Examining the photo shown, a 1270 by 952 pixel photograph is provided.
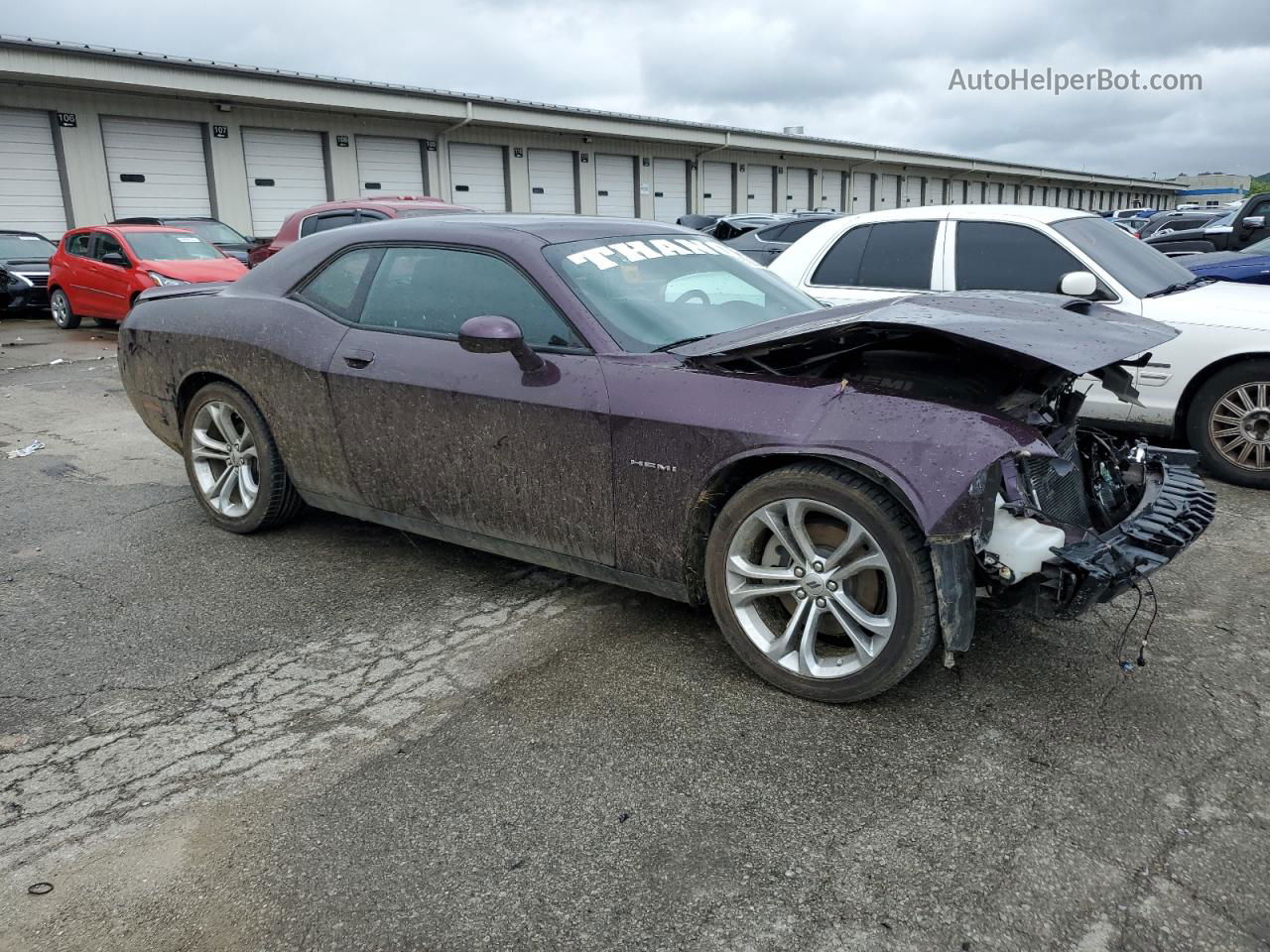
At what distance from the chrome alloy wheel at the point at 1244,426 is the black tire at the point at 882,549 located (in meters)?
3.45

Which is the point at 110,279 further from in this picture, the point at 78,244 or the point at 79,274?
the point at 78,244

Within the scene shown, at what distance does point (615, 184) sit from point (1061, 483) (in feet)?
89.7

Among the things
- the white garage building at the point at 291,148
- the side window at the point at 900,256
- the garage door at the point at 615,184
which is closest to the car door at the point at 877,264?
the side window at the point at 900,256

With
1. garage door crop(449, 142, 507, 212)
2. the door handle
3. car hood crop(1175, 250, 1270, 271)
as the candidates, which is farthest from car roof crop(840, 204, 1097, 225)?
garage door crop(449, 142, 507, 212)

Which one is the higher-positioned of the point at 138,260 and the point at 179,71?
the point at 179,71

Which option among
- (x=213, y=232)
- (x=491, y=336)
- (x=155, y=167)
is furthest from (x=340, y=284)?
(x=155, y=167)

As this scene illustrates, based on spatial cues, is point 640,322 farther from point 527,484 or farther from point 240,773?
point 240,773

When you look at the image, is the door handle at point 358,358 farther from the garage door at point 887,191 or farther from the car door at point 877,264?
the garage door at point 887,191

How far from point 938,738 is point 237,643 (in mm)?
2520

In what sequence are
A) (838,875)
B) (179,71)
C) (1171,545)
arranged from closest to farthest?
1. (838,875)
2. (1171,545)
3. (179,71)

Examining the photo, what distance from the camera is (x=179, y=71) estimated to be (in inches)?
728

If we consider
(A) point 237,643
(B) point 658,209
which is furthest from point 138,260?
(B) point 658,209

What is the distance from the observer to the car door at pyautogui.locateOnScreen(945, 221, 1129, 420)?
5762 millimetres

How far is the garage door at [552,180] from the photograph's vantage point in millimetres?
26516
